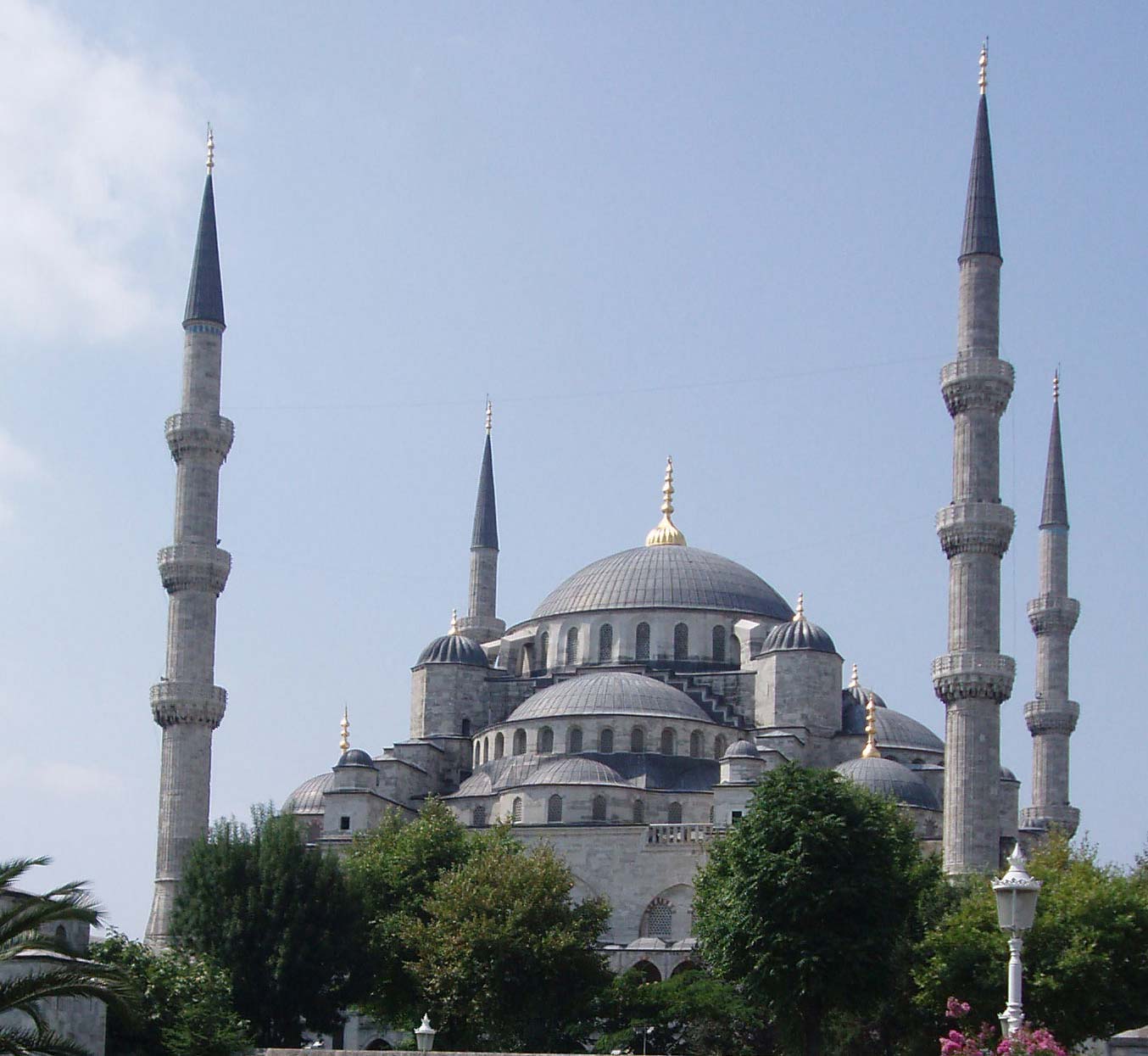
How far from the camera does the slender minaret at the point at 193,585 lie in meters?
40.0

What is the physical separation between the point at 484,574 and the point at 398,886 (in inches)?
783

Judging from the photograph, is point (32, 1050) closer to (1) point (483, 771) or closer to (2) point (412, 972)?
(2) point (412, 972)

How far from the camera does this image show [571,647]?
168ft

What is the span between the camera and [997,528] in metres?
37.3

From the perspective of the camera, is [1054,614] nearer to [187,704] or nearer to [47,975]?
[187,704]

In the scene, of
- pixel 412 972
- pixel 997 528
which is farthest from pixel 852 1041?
pixel 997 528

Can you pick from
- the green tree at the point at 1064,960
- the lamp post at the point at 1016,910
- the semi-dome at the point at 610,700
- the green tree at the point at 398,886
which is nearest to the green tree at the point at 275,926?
the green tree at the point at 398,886

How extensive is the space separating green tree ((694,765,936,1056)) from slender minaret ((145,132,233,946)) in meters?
12.7

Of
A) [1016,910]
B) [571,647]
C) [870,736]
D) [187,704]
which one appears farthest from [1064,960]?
[571,647]

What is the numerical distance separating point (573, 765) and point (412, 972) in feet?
35.8

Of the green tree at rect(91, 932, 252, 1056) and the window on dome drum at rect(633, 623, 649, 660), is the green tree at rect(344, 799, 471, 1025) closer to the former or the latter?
the green tree at rect(91, 932, 252, 1056)

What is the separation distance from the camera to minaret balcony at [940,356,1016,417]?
3794 cm

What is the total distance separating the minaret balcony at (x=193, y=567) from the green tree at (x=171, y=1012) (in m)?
A: 13.9

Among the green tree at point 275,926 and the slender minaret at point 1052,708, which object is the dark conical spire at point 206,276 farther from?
the slender minaret at point 1052,708
